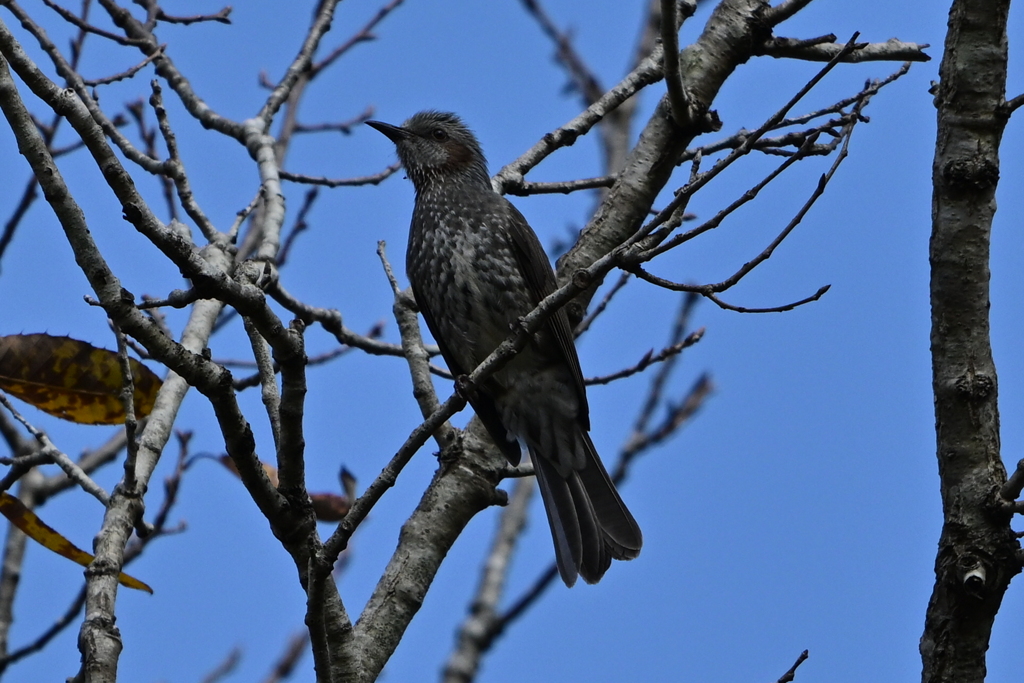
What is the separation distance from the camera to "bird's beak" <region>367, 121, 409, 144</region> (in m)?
5.64

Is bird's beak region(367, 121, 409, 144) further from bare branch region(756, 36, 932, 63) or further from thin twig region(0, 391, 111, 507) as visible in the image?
thin twig region(0, 391, 111, 507)

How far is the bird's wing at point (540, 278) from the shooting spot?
173 inches

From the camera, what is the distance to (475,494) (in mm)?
3809

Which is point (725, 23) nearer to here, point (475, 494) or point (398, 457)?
point (475, 494)

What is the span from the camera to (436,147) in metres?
5.50

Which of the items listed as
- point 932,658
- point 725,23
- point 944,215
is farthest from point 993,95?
point 725,23

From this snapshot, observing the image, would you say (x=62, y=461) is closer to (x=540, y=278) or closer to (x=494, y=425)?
(x=494, y=425)

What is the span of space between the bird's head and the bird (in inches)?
19.8

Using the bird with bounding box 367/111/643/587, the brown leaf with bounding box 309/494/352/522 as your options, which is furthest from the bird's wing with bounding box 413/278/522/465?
the brown leaf with bounding box 309/494/352/522

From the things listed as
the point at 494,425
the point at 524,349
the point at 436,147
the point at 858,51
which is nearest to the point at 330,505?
the point at 494,425

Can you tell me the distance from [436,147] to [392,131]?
31cm

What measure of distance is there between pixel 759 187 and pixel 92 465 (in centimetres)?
347

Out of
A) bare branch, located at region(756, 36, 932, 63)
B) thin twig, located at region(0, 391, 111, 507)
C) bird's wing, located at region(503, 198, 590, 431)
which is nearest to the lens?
thin twig, located at region(0, 391, 111, 507)

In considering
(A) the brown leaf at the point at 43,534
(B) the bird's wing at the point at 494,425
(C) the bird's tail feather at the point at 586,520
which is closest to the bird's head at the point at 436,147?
(B) the bird's wing at the point at 494,425
